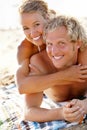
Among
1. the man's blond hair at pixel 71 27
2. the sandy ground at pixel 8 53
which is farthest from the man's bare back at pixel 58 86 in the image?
the sandy ground at pixel 8 53

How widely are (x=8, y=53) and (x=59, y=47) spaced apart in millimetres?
3017

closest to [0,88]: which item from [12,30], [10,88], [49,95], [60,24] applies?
[10,88]

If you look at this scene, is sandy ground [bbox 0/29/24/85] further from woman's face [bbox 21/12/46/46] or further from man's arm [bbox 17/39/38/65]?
woman's face [bbox 21/12/46/46]

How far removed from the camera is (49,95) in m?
3.47

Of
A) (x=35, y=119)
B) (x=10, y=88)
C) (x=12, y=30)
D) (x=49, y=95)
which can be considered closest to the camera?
Answer: (x=35, y=119)

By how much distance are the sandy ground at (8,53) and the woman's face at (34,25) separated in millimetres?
1243

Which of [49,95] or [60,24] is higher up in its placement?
[60,24]

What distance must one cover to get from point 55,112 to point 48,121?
0.09 m

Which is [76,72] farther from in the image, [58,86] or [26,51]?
[26,51]

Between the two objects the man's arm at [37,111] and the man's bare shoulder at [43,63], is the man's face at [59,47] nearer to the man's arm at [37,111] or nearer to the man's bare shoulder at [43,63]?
the man's bare shoulder at [43,63]

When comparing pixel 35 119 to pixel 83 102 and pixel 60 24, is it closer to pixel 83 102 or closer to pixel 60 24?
pixel 83 102

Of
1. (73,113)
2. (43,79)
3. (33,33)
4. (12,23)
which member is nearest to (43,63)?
(43,79)

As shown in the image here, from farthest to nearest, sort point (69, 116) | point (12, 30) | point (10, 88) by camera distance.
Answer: point (12, 30), point (10, 88), point (69, 116)

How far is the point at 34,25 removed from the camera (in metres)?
3.14
